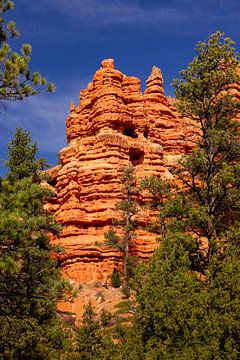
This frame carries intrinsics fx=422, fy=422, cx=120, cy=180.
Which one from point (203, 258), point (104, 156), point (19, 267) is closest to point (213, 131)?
point (203, 258)

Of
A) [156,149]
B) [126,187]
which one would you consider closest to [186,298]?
[126,187]

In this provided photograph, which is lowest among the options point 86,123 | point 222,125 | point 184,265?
point 184,265

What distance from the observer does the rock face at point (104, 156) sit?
47.2 m

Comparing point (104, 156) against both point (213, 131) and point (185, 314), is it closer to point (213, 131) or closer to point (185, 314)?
point (213, 131)

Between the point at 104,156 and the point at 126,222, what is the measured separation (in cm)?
1026

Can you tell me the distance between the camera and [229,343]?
1116cm

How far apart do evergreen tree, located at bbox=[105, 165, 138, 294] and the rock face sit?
1412mm

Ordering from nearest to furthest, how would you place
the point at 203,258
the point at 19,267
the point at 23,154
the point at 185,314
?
the point at 19,267
the point at 185,314
the point at 203,258
the point at 23,154

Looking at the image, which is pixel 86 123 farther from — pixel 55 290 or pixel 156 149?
pixel 55 290

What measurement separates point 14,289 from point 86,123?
5026 cm

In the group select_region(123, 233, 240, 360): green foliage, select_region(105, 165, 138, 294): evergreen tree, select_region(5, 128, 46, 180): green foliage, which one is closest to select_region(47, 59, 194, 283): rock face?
select_region(105, 165, 138, 294): evergreen tree

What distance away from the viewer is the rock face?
47.2 metres

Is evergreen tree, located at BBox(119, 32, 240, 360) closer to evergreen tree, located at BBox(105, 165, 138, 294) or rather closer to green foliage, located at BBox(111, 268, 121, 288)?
→ evergreen tree, located at BBox(105, 165, 138, 294)

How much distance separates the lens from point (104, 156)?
2040 inches
